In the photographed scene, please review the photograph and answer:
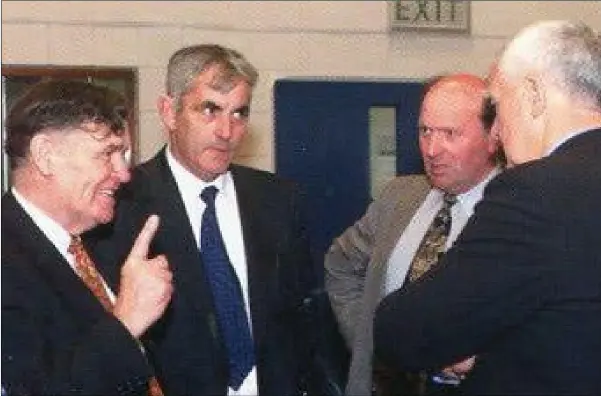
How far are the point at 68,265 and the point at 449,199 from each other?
1259mm

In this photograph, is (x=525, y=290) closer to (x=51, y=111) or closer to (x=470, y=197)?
(x=51, y=111)

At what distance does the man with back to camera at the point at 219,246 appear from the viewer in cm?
253

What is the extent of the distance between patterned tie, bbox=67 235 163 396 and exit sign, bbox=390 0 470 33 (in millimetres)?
2410

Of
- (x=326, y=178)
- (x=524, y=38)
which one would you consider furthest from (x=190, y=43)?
(x=524, y=38)

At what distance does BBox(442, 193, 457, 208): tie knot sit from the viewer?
2.85 m

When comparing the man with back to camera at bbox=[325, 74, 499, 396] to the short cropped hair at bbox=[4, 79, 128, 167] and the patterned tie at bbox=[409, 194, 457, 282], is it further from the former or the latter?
the short cropped hair at bbox=[4, 79, 128, 167]

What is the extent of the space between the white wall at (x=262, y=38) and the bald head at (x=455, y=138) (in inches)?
47.2

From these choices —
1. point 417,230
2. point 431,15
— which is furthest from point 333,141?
point 417,230

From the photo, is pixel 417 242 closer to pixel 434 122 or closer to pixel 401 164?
pixel 434 122

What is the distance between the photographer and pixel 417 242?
111 inches

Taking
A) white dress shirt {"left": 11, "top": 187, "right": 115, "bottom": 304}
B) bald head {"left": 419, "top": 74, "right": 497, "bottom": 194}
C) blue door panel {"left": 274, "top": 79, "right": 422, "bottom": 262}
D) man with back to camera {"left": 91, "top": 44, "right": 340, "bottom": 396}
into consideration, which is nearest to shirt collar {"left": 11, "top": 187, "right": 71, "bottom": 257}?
white dress shirt {"left": 11, "top": 187, "right": 115, "bottom": 304}

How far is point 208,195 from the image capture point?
2680 millimetres

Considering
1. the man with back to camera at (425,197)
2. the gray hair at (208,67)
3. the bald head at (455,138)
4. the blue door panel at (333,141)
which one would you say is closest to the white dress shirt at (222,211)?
the gray hair at (208,67)

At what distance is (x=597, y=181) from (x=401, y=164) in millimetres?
2551
